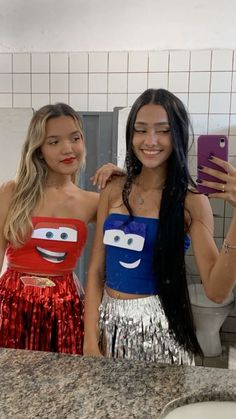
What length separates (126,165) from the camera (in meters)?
1.15

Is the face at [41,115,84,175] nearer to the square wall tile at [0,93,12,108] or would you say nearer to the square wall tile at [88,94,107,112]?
the square wall tile at [88,94,107,112]

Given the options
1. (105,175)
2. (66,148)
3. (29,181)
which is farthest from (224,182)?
(29,181)

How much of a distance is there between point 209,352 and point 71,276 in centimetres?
131

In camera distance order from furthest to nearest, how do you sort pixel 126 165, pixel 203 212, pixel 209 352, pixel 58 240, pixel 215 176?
pixel 209 352
pixel 58 240
pixel 126 165
pixel 203 212
pixel 215 176

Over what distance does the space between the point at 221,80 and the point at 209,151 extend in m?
1.74

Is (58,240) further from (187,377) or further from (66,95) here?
(66,95)

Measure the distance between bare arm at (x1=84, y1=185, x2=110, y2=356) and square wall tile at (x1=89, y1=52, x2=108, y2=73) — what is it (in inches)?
63.4

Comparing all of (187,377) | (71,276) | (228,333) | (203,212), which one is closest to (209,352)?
(228,333)

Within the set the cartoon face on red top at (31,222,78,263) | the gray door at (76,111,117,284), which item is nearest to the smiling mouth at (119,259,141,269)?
the cartoon face on red top at (31,222,78,263)

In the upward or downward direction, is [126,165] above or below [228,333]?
above

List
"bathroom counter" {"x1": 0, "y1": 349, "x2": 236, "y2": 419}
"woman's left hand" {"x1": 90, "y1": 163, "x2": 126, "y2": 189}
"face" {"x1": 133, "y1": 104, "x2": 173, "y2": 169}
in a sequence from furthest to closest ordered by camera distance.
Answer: "woman's left hand" {"x1": 90, "y1": 163, "x2": 126, "y2": 189} → "face" {"x1": 133, "y1": 104, "x2": 173, "y2": 169} → "bathroom counter" {"x1": 0, "y1": 349, "x2": 236, "y2": 419}

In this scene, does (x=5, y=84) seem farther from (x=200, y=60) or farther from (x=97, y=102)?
(x=200, y=60)

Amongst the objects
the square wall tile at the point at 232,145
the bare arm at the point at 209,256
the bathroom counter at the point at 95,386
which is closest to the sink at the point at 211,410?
the bathroom counter at the point at 95,386

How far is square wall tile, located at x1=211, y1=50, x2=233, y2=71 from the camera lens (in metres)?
2.42
